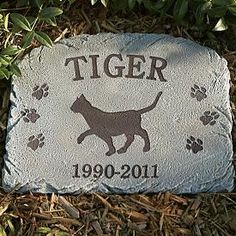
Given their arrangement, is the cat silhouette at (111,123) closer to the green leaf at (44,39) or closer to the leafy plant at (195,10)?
the green leaf at (44,39)

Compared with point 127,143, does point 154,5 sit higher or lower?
higher

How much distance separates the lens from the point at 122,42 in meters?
2.19

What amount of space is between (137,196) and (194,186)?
174 millimetres

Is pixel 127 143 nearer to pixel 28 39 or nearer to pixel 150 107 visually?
pixel 150 107

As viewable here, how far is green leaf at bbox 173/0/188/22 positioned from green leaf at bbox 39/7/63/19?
388mm

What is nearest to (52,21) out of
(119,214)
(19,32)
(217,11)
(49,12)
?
(49,12)

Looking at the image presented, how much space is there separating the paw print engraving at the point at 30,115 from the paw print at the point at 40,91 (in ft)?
0.17

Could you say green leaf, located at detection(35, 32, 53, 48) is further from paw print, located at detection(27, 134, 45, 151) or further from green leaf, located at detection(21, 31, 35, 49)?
paw print, located at detection(27, 134, 45, 151)

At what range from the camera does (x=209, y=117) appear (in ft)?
6.81

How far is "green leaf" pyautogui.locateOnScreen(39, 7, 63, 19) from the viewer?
7.11 ft

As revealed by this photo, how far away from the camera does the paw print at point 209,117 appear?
2070 millimetres

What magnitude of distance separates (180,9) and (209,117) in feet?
1.30

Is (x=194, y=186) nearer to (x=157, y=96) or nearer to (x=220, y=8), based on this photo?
(x=157, y=96)

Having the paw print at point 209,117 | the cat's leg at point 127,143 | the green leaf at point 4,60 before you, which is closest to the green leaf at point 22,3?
the green leaf at point 4,60
